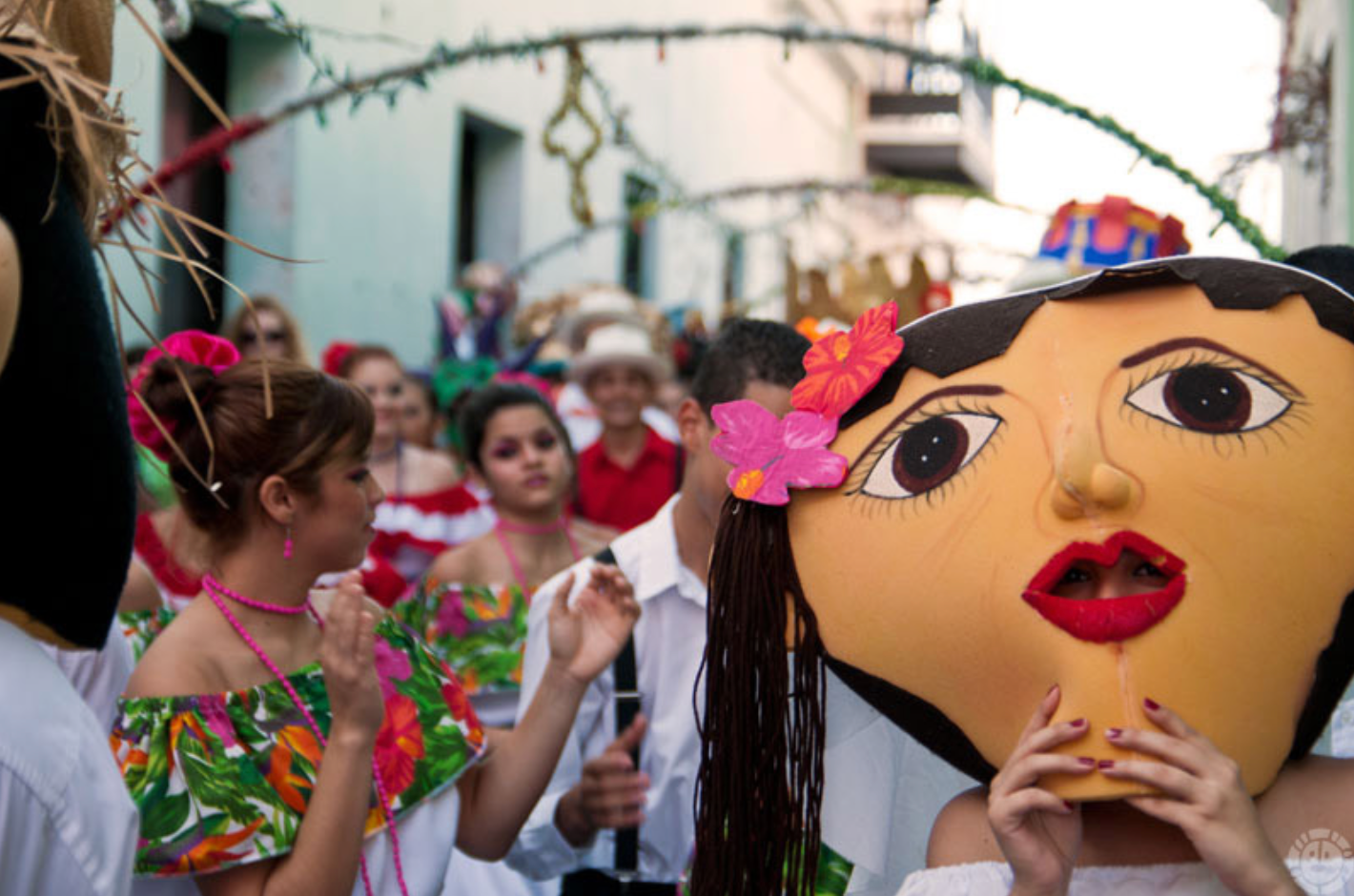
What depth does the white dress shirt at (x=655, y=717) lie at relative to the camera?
314cm

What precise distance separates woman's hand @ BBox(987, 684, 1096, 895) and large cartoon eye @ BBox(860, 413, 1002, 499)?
295 millimetres

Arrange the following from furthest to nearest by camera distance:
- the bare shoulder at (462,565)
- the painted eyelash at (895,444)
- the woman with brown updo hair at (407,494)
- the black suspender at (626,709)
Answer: the woman with brown updo hair at (407,494) < the bare shoulder at (462,565) < the black suspender at (626,709) < the painted eyelash at (895,444)

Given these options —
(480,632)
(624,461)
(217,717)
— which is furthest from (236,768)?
(624,461)

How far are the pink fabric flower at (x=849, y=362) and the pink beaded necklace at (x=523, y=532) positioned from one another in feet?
8.30

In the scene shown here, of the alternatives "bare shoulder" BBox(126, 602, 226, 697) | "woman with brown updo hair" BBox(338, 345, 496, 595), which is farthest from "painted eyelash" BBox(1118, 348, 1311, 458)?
"woman with brown updo hair" BBox(338, 345, 496, 595)

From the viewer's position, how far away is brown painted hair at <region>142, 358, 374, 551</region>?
257 centimetres

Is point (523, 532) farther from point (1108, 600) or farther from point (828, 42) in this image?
point (1108, 600)

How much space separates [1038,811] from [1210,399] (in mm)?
503

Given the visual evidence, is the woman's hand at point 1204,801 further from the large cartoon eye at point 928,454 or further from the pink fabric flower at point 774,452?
the pink fabric flower at point 774,452

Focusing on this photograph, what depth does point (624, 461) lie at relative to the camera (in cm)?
620

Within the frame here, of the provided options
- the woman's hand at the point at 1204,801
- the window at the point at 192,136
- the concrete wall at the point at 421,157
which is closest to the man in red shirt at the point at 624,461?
the concrete wall at the point at 421,157

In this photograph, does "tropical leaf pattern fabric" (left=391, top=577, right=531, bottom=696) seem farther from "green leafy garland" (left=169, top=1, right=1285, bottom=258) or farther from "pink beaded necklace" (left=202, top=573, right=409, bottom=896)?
"pink beaded necklace" (left=202, top=573, right=409, bottom=896)

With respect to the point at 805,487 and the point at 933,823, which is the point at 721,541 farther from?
the point at 933,823

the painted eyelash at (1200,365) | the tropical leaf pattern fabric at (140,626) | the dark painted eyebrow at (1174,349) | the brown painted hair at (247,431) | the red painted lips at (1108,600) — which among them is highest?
the dark painted eyebrow at (1174,349)
